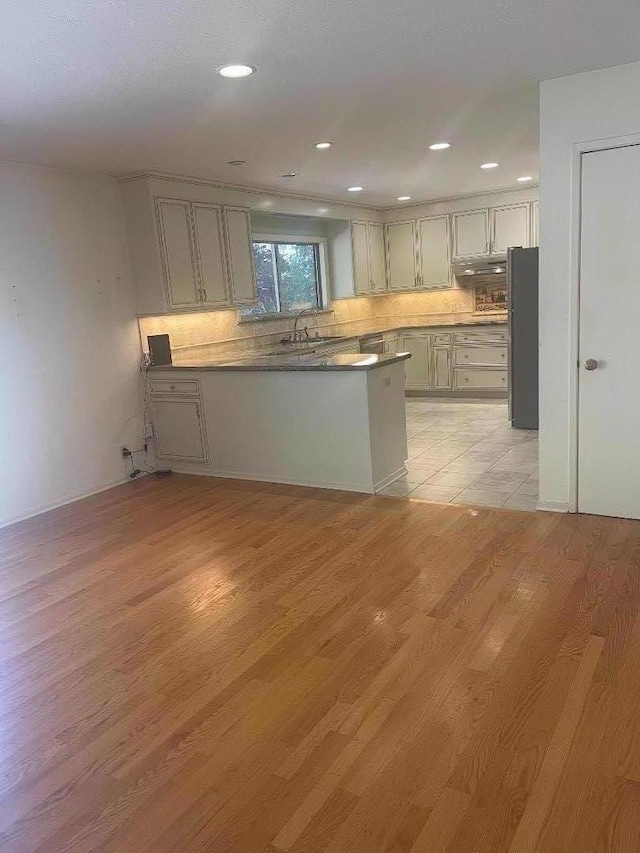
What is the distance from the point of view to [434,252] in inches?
326

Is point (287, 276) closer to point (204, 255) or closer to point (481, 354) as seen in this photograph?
point (204, 255)

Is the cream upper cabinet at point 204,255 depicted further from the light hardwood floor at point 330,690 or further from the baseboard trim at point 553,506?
the baseboard trim at point 553,506

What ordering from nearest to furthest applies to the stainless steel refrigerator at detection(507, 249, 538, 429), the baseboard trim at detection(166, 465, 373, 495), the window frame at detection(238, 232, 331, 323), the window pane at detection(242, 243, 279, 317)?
the baseboard trim at detection(166, 465, 373, 495)
the stainless steel refrigerator at detection(507, 249, 538, 429)
the window frame at detection(238, 232, 331, 323)
the window pane at detection(242, 243, 279, 317)

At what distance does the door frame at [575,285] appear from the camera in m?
3.47

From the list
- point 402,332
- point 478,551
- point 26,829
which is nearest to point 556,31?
point 478,551

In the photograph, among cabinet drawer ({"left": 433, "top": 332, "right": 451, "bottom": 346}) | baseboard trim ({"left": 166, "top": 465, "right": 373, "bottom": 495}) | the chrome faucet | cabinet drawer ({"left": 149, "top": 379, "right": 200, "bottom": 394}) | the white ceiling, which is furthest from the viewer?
cabinet drawer ({"left": 433, "top": 332, "right": 451, "bottom": 346})

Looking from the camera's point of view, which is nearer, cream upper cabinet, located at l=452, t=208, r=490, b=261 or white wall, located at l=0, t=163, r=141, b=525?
white wall, located at l=0, t=163, r=141, b=525

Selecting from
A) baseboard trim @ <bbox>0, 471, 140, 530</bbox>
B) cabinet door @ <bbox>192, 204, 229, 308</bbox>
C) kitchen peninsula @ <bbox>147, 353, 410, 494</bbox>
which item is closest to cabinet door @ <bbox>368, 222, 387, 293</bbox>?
cabinet door @ <bbox>192, 204, 229, 308</bbox>

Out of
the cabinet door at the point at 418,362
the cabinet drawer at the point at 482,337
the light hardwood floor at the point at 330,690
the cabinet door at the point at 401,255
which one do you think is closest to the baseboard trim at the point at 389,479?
the light hardwood floor at the point at 330,690

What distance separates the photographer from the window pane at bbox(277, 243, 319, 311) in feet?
24.3

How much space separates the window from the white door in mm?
3865

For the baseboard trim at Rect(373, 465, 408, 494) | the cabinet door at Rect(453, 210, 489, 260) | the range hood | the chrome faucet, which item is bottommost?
the baseboard trim at Rect(373, 465, 408, 494)

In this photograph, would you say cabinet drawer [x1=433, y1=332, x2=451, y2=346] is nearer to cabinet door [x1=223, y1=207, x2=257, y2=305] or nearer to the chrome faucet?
the chrome faucet

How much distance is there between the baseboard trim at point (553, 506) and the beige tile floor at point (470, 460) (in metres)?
0.08
